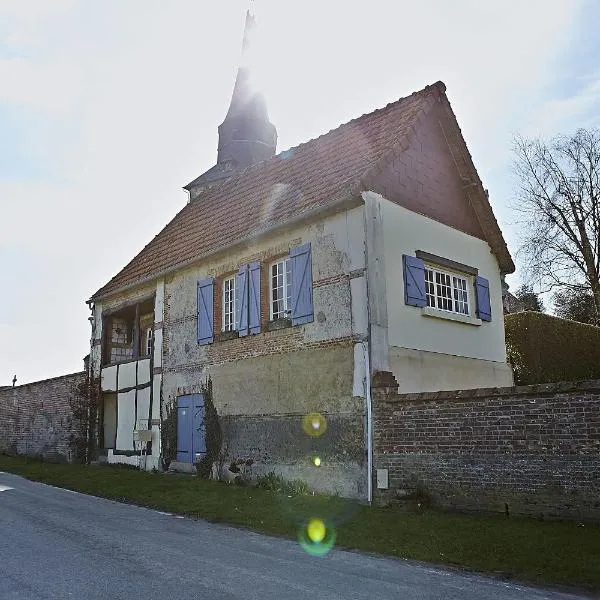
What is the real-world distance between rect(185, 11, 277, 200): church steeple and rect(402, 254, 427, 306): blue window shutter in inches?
821

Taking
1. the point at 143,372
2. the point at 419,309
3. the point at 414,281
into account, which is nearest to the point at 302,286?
the point at 414,281

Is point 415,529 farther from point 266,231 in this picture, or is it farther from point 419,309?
point 266,231

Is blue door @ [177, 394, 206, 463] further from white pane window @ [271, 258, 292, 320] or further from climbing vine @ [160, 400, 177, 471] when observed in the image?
white pane window @ [271, 258, 292, 320]

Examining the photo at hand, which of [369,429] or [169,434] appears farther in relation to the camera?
[169,434]

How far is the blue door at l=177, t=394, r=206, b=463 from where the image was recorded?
546 inches

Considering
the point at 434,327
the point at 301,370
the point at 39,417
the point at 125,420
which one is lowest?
the point at 125,420

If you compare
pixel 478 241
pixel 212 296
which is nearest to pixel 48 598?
pixel 212 296

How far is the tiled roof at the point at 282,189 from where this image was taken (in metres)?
12.5

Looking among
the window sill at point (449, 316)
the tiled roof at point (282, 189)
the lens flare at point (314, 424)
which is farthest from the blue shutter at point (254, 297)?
the window sill at point (449, 316)

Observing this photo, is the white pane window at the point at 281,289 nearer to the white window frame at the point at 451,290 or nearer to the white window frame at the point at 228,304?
the white window frame at the point at 228,304

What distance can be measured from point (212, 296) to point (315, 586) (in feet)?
31.1

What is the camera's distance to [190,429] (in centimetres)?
1427

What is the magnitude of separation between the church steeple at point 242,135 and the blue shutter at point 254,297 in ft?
62.5

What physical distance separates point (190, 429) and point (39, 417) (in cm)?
851
